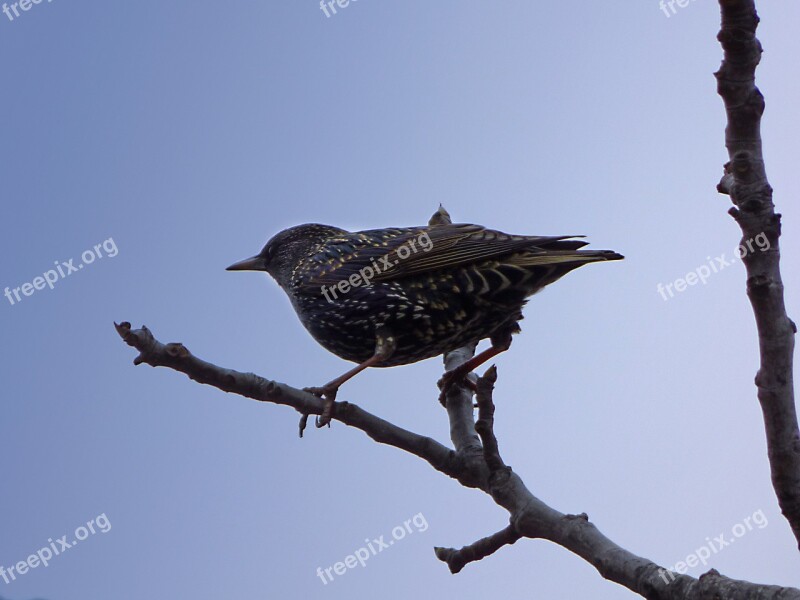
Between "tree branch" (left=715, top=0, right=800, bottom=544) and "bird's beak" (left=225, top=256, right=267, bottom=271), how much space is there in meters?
4.57

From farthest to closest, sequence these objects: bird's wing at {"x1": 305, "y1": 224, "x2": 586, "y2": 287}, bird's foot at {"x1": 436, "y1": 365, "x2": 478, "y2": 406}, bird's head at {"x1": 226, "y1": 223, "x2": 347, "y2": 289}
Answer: bird's head at {"x1": 226, "y1": 223, "x2": 347, "y2": 289}
bird's wing at {"x1": 305, "y1": 224, "x2": 586, "y2": 287}
bird's foot at {"x1": 436, "y1": 365, "x2": 478, "y2": 406}

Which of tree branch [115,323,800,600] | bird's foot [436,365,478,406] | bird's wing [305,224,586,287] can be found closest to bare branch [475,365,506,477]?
tree branch [115,323,800,600]

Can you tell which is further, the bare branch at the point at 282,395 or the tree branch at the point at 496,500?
the bare branch at the point at 282,395

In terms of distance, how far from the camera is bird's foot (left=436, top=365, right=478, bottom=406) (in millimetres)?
Answer: 5676

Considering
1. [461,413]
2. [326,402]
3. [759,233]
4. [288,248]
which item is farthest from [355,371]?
[759,233]

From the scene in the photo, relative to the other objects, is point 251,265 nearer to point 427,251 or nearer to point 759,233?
point 427,251

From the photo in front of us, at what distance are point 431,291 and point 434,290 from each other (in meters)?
0.02

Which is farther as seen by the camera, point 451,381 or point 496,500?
point 451,381

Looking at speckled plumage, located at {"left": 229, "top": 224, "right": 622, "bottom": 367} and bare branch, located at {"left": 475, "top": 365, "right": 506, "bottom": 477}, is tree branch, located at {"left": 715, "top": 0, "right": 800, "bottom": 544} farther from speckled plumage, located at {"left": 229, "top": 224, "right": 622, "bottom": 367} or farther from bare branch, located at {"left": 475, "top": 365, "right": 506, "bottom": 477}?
speckled plumage, located at {"left": 229, "top": 224, "right": 622, "bottom": 367}

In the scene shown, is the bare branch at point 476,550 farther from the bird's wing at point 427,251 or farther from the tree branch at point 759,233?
the bird's wing at point 427,251

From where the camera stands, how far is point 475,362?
602 cm

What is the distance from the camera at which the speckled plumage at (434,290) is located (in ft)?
18.9

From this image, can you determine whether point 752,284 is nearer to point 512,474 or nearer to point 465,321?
point 512,474

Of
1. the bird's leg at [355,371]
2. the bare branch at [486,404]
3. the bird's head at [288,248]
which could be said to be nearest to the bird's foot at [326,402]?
the bird's leg at [355,371]
